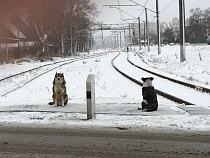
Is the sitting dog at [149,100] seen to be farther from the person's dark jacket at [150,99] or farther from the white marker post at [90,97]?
the white marker post at [90,97]

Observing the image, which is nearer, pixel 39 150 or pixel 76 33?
pixel 39 150

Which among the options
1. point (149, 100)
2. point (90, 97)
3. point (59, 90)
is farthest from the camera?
point (59, 90)

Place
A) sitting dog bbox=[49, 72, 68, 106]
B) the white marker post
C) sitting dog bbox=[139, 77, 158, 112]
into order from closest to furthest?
1. the white marker post
2. sitting dog bbox=[139, 77, 158, 112]
3. sitting dog bbox=[49, 72, 68, 106]

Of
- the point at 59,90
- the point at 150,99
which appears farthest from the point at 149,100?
the point at 59,90

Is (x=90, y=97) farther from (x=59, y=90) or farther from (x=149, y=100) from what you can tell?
(x=59, y=90)

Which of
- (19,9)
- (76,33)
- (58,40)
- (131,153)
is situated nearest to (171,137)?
(131,153)

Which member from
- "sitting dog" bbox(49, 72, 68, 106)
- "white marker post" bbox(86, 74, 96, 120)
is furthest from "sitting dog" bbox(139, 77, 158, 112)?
"sitting dog" bbox(49, 72, 68, 106)

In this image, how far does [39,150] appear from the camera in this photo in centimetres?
579

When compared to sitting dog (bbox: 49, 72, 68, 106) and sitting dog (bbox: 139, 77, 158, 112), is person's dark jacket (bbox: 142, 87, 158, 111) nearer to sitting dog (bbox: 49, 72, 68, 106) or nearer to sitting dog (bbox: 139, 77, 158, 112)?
sitting dog (bbox: 139, 77, 158, 112)

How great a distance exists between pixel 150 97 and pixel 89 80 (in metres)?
1.70

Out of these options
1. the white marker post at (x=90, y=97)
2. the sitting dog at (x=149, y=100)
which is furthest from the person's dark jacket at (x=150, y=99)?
the white marker post at (x=90, y=97)

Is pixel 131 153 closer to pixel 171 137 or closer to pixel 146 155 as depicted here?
pixel 146 155

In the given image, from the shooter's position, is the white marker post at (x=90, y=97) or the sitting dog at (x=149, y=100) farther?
the sitting dog at (x=149, y=100)

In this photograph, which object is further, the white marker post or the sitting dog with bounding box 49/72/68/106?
the sitting dog with bounding box 49/72/68/106
